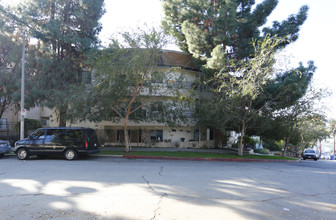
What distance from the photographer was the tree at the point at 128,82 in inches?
580

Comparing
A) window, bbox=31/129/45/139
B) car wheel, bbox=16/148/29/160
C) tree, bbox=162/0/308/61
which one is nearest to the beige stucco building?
tree, bbox=162/0/308/61

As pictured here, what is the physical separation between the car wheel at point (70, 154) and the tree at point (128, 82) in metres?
3.20

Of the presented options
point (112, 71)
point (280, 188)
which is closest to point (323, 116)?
point (280, 188)

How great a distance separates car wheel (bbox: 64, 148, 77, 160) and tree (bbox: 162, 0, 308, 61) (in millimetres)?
11536

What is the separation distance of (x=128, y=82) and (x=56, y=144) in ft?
19.3

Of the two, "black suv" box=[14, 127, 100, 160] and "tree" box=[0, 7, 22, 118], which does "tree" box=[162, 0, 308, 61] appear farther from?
"tree" box=[0, 7, 22, 118]

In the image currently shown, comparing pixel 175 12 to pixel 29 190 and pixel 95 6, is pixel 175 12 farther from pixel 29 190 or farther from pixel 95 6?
pixel 29 190

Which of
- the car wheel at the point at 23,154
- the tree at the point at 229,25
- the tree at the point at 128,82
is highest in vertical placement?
the tree at the point at 229,25

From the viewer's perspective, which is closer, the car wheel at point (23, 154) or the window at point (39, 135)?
the car wheel at point (23, 154)

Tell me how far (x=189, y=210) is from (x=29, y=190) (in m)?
4.44

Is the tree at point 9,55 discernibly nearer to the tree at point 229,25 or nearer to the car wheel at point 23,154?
the car wheel at point 23,154

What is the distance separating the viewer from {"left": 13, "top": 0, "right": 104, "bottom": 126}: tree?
62.5 ft

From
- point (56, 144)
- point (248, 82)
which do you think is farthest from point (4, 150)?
point (248, 82)

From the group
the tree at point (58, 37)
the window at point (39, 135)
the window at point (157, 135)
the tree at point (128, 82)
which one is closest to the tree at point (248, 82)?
the tree at point (128, 82)
